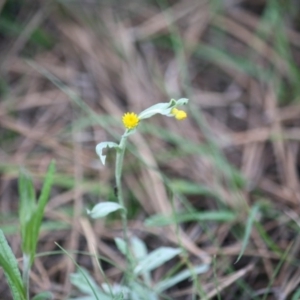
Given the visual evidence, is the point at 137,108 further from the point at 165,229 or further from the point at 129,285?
the point at 129,285

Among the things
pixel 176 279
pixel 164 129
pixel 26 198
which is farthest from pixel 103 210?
pixel 164 129

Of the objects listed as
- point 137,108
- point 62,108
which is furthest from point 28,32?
point 137,108

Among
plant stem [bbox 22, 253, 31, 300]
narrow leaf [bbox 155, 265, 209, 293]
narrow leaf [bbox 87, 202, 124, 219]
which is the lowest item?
narrow leaf [bbox 155, 265, 209, 293]

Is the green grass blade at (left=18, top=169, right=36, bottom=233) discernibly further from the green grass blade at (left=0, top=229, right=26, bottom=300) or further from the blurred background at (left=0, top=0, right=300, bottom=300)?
the blurred background at (left=0, top=0, right=300, bottom=300)

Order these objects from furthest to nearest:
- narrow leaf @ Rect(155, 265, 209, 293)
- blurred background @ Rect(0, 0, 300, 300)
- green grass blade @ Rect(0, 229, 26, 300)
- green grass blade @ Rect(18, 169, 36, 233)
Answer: blurred background @ Rect(0, 0, 300, 300)
narrow leaf @ Rect(155, 265, 209, 293)
green grass blade @ Rect(18, 169, 36, 233)
green grass blade @ Rect(0, 229, 26, 300)

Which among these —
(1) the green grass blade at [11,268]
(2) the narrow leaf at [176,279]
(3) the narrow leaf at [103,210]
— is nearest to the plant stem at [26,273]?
(1) the green grass blade at [11,268]

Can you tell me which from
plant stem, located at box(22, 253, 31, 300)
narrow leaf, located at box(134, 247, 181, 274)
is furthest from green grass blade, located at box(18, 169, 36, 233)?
narrow leaf, located at box(134, 247, 181, 274)
